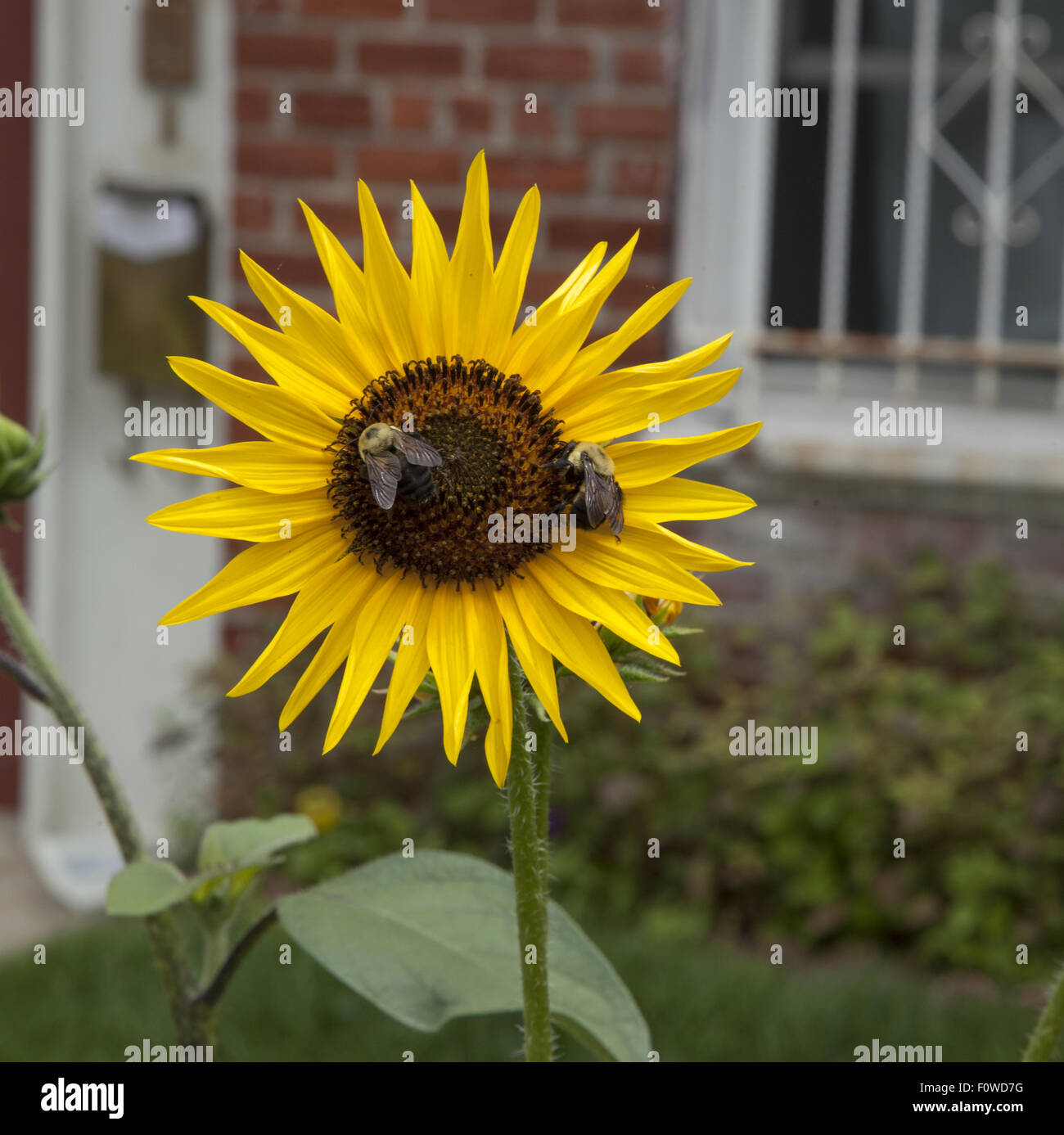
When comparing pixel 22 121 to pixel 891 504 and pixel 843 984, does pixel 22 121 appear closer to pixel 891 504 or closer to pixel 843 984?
pixel 891 504

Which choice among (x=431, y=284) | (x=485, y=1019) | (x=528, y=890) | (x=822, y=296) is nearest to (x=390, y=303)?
(x=431, y=284)

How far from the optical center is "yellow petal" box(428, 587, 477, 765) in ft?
1.73

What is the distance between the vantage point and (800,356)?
334cm

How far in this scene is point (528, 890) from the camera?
51 cm

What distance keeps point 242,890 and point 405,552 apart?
216 millimetres

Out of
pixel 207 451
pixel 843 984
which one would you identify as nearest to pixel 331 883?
pixel 207 451

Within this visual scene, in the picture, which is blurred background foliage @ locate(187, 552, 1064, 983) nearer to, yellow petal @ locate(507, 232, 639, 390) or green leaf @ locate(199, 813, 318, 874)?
green leaf @ locate(199, 813, 318, 874)

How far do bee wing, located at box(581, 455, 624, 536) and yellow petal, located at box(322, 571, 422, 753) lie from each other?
0.09m

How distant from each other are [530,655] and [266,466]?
133 mm

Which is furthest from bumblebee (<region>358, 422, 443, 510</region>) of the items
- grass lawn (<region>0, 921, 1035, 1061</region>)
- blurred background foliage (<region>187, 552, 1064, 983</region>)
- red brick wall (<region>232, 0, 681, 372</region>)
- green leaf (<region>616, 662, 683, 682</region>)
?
red brick wall (<region>232, 0, 681, 372</region>)

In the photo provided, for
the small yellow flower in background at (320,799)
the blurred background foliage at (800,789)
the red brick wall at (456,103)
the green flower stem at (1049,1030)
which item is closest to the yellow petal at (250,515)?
the green flower stem at (1049,1030)

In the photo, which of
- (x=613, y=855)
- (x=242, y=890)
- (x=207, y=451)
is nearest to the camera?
(x=207, y=451)

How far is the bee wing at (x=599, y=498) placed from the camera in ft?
1.69

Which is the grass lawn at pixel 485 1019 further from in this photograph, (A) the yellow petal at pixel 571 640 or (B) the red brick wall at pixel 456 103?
(A) the yellow petal at pixel 571 640
